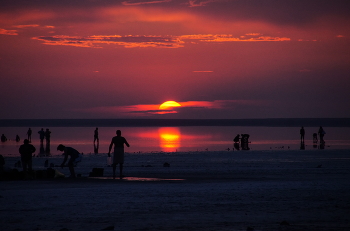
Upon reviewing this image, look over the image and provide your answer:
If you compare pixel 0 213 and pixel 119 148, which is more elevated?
pixel 119 148

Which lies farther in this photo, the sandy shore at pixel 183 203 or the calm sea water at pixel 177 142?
the calm sea water at pixel 177 142

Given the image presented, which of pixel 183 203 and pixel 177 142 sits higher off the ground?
pixel 177 142

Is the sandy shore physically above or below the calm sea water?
below

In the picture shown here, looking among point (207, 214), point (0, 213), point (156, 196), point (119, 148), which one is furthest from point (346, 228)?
point (119, 148)

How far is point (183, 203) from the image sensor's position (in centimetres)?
1544

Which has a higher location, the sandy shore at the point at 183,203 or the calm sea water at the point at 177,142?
the calm sea water at the point at 177,142

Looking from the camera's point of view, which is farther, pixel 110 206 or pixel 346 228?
pixel 110 206

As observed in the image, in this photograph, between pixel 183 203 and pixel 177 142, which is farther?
pixel 177 142

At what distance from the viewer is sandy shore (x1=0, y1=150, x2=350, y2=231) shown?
12438mm

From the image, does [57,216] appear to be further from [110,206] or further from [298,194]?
[298,194]

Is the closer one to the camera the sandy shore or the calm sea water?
the sandy shore

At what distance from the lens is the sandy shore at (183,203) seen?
12.4 m

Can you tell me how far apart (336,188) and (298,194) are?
7.04ft

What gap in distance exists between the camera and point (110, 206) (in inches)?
585
